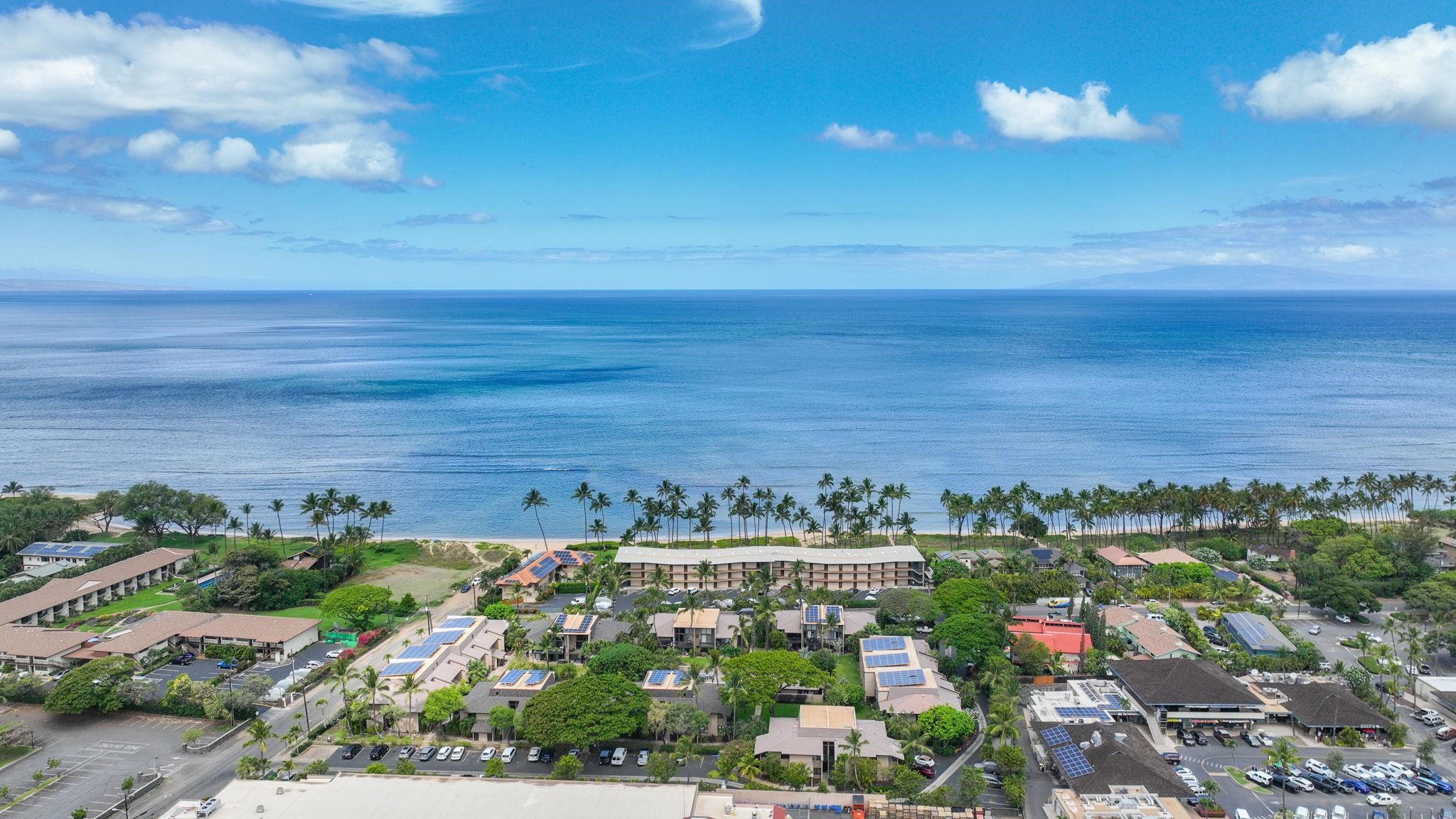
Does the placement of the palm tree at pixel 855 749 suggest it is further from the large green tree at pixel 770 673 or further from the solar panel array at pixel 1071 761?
the solar panel array at pixel 1071 761

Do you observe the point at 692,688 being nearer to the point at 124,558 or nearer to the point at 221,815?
the point at 221,815

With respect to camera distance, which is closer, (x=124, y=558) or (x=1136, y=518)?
(x=124, y=558)

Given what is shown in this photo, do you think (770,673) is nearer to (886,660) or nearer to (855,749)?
(855,749)

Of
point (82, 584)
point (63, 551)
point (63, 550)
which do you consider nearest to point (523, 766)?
point (82, 584)

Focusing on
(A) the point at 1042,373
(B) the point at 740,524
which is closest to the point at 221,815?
(B) the point at 740,524

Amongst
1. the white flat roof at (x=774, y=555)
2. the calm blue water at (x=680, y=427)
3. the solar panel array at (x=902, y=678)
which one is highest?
the calm blue water at (x=680, y=427)

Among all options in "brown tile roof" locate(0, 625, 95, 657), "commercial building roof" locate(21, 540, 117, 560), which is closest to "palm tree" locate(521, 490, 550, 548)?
"brown tile roof" locate(0, 625, 95, 657)

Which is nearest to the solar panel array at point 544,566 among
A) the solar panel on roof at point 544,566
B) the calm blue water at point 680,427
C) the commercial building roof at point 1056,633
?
the solar panel on roof at point 544,566
